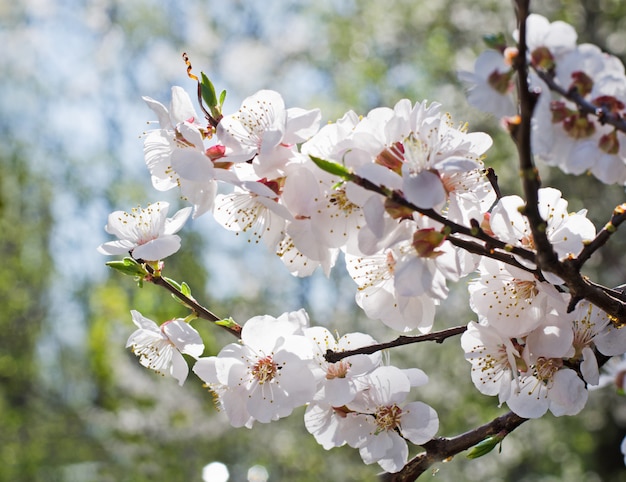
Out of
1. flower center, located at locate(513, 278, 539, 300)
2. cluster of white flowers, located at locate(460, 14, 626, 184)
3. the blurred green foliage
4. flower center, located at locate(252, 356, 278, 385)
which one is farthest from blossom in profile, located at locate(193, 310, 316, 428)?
the blurred green foliage

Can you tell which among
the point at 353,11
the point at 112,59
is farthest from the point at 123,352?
the point at 353,11

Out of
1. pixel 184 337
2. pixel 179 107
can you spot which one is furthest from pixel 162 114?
pixel 184 337

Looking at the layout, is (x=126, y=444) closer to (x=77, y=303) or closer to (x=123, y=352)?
(x=123, y=352)

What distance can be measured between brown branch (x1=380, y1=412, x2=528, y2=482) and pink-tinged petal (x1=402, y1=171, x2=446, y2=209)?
28 cm

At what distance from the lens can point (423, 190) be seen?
1.85ft

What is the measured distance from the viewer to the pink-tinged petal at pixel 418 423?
74 centimetres

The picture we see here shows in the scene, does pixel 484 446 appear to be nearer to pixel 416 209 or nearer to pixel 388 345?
pixel 388 345

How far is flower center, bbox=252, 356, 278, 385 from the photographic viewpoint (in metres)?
0.73

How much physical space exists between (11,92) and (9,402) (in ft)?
10.7

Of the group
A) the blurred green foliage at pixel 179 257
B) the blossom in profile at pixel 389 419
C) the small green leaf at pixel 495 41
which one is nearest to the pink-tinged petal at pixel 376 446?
the blossom in profile at pixel 389 419

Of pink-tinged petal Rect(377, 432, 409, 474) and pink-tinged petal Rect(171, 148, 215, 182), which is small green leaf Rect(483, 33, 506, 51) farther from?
pink-tinged petal Rect(377, 432, 409, 474)

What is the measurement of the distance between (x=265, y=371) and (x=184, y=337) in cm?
10

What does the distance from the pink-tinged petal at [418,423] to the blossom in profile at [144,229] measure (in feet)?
1.00

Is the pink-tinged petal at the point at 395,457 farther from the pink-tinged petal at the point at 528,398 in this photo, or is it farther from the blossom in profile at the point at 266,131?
the blossom in profile at the point at 266,131
